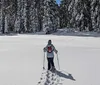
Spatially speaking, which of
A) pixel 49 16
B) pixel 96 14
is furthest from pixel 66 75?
pixel 96 14

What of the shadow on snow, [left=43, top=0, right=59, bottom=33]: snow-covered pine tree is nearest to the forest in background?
[left=43, top=0, right=59, bottom=33]: snow-covered pine tree

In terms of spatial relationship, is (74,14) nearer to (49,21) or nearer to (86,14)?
(86,14)

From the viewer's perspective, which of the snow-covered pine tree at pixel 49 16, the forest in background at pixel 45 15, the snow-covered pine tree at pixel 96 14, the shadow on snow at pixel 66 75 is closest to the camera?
the shadow on snow at pixel 66 75

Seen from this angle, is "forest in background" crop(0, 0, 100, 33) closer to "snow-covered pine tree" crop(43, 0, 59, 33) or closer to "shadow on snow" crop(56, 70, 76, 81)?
"snow-covered pine tree" crop(43, 0, 59, 33)

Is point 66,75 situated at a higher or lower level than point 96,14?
lower

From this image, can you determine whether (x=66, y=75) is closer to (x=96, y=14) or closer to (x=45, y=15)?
(x=45, y=15)

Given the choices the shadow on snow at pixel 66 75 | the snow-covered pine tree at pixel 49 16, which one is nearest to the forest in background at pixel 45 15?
the snow-covered pine tree at pixel 49 16

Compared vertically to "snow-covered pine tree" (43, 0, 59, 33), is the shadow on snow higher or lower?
lower

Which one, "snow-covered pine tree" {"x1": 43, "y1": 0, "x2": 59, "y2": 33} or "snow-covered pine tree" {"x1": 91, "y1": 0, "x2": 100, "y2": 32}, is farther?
"snow-covered pine tree" {"x1": 91, "y1": 0, "x2": 100, "y2": 32}

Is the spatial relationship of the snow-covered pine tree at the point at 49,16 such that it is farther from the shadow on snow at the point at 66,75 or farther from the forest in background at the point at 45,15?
the shadow on snow at the point at 66,75

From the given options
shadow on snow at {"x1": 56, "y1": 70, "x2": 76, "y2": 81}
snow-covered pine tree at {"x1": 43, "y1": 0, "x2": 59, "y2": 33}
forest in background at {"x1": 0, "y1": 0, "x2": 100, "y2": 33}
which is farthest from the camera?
forest in background at {"x1": 0, "y1": 0, "x2": 100, "y2": 33}

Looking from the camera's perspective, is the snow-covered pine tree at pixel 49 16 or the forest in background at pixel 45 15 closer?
the snow-covered pine tree at pixel 49 16

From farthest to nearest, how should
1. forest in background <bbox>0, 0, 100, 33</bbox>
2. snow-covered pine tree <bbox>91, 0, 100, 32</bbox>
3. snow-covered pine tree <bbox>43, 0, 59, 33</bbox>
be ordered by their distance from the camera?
1. snow-covered pine tree <bbox>91, 0, 100, 32</bbox>
2. forest in background <bbox>0, 0, 100, 33</bbox>
3. snow-covered pine tree <bbox>43, 0, 59, 33</bbox>

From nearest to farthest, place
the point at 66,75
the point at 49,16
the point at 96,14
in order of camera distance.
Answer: the point at 66,75 < the point at 49,16 < the point at 96,14
